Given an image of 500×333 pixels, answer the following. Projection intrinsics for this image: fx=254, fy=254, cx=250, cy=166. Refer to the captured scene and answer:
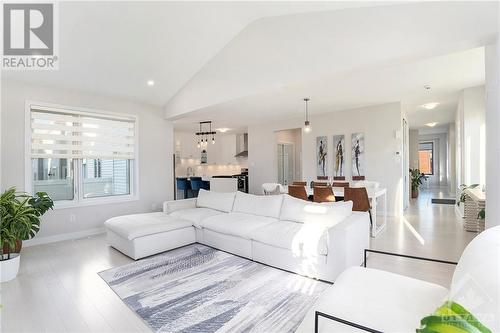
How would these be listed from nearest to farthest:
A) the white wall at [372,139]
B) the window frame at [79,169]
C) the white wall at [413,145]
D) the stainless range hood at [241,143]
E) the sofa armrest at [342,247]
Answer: the sofa armrest at [342,247] < the window frame at [79,169] < the white wall at [372,139] < the stainless range hood at [241,143] < the white wall at [413,145]

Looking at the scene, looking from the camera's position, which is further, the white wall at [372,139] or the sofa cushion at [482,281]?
the white wall at [372,139]

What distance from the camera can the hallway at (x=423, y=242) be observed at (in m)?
2.97

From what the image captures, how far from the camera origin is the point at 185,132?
32.0 feet

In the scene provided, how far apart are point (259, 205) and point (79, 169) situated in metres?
3.48

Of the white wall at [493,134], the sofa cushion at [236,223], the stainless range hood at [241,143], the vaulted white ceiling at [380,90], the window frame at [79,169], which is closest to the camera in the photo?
the white wall at [493,134]

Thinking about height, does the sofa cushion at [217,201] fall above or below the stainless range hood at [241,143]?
below

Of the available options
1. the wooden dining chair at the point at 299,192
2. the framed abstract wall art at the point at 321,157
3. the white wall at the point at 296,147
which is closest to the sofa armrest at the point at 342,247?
the wooden dining chair at the point at 299,192

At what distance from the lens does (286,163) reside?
9.23 metres

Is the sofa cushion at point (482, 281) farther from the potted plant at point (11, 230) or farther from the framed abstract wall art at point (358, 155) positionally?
the framed abstract wall art at point (358, 155)

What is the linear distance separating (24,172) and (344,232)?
15.8 ft

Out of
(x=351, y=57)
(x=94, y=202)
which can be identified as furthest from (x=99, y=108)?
(x=351, y=57)

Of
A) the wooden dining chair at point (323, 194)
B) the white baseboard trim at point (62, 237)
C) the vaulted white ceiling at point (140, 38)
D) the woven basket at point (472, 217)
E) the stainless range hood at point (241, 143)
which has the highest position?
the vaulted white ceiling at point (140, 38)

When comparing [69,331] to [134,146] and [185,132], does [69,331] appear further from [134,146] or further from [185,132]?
[185,132]

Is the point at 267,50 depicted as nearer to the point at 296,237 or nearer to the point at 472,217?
the point at 296,237
